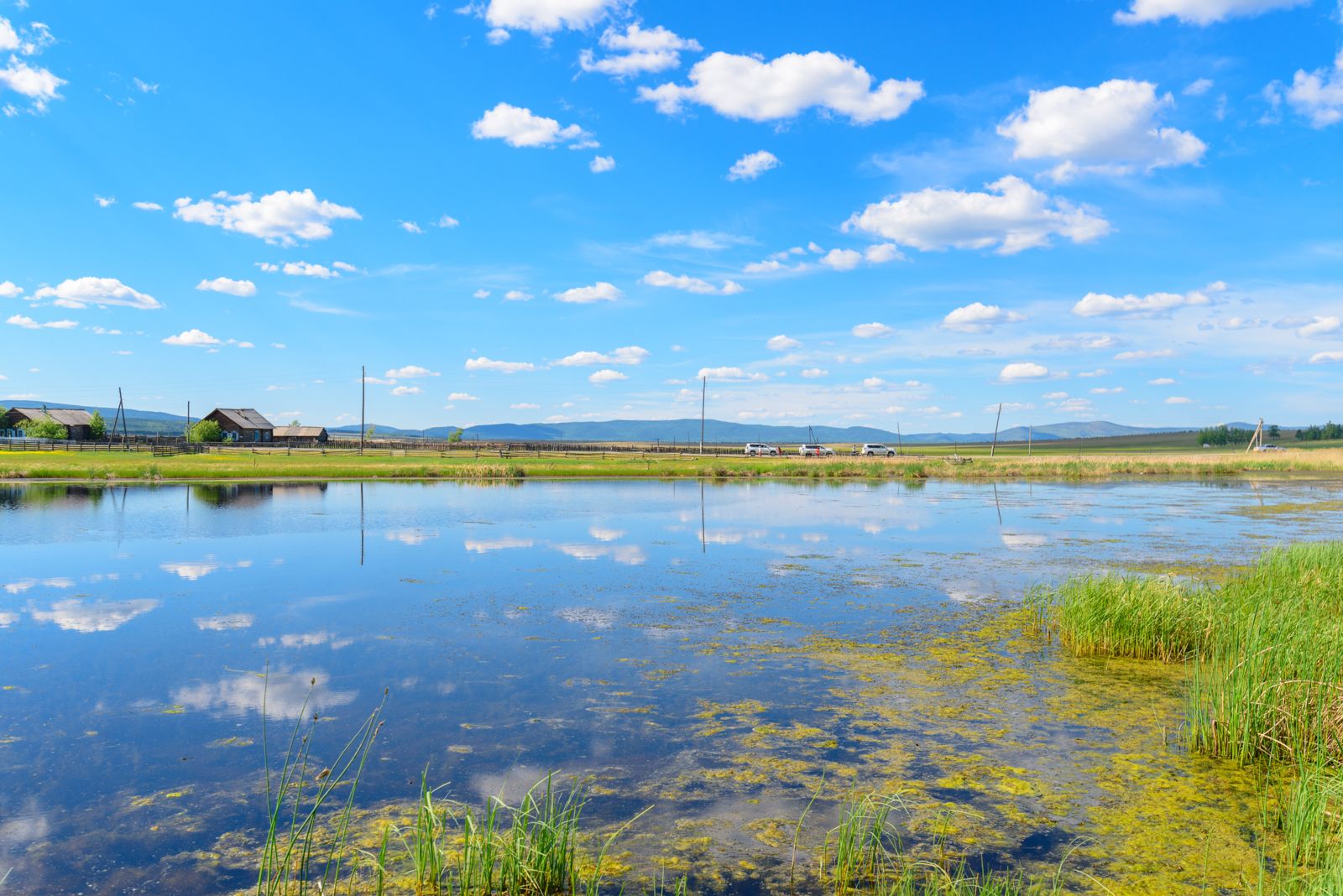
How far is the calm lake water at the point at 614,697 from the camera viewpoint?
6305mm

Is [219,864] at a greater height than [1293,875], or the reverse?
[1293,875]

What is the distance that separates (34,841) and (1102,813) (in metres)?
8.35

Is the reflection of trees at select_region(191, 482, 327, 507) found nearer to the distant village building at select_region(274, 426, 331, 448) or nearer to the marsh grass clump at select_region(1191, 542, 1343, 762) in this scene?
the marsh grass clump at select_region(1191, 542, 1343, 762)

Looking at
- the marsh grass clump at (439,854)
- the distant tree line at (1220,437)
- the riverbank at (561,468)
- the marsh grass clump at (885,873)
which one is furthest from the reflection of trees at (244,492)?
the distant tree line at (1220,437)

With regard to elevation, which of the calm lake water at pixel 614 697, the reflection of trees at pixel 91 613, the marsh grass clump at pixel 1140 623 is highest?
the marsh grass clump at pixel 1140 623

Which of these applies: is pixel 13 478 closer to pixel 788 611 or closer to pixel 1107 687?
pixel 788 611

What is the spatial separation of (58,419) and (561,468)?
82.7 meters

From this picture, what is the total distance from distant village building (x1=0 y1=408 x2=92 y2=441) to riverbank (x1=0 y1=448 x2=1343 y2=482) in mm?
38367

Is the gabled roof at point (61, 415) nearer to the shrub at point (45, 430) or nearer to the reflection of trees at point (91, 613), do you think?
the shrub at point (45, 430)

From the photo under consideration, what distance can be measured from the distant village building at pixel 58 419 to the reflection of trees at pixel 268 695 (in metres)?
119

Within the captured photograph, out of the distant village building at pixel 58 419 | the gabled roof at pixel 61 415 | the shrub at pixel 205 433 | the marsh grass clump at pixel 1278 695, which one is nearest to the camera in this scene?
the marsh grass clump at pixel 1278 695

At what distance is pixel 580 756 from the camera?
777 cm

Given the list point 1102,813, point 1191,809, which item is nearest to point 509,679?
point 1102,813

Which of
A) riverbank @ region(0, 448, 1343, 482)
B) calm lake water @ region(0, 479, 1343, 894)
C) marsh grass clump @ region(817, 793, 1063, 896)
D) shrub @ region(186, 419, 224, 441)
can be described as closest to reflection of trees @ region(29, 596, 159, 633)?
calm lake water @ region(0, 479, 1343, 894)
